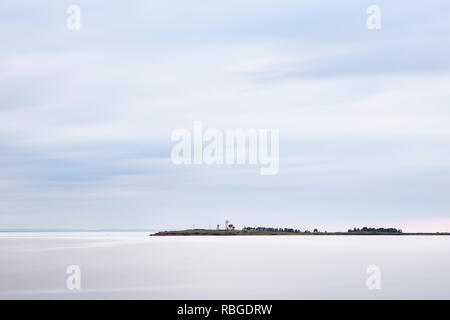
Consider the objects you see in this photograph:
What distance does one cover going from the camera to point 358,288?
6625 cm

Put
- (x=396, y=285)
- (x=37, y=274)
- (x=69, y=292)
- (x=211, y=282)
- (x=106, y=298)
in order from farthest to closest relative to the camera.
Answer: (x=37, y=274) → (x=211, y=282) → (x=396, y=285) → (x=69, y=292) → (x=106, y=298)

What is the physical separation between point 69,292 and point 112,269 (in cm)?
3028

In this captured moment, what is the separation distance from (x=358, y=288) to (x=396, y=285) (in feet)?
18.3

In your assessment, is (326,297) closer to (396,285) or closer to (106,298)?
(396,285)

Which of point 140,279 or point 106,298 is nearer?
point 106,298

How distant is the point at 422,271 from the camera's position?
88.1 meters

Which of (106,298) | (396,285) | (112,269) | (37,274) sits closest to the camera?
(106,298)

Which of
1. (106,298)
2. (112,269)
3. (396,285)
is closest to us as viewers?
(106,298)
